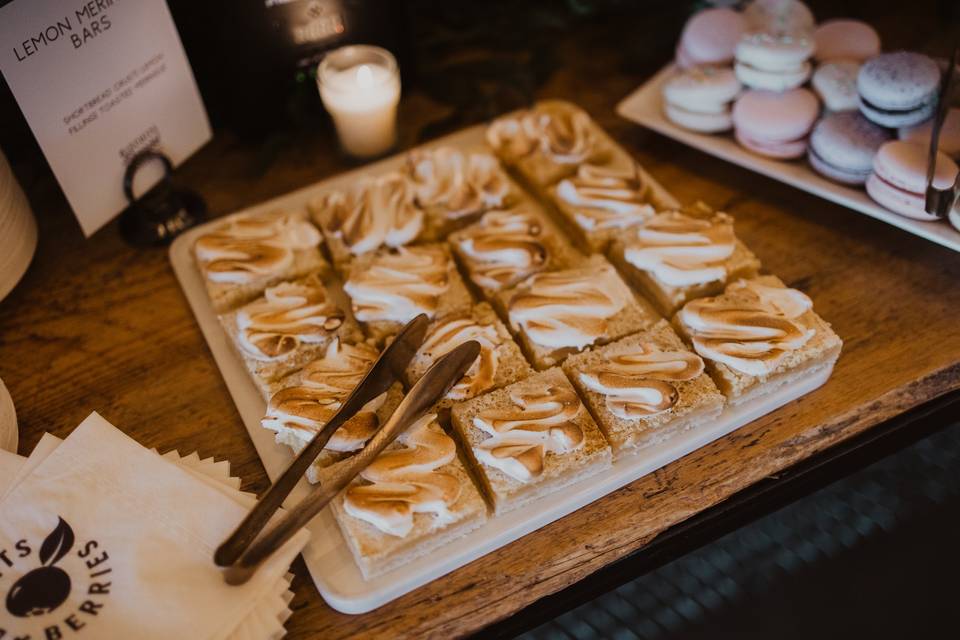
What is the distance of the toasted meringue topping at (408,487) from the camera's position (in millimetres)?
1173

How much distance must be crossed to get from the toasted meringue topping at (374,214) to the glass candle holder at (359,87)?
0.16 meters

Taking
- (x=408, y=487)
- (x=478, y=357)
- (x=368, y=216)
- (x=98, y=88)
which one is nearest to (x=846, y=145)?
(x=478, y=357)

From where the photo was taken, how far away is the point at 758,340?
1.34 meters

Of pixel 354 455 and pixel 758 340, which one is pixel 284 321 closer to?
pixel 354 455

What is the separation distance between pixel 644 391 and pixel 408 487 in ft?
1.33

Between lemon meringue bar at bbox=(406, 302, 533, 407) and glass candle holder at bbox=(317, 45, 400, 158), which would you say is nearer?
lemon meringue bar at bbox=(406, 302, 533, 407)

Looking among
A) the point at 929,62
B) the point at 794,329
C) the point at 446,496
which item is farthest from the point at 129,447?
the point at 929,62

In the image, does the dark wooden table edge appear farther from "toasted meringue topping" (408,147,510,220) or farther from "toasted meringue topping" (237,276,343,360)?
"toasted meringue topping" (408,147,510,220)

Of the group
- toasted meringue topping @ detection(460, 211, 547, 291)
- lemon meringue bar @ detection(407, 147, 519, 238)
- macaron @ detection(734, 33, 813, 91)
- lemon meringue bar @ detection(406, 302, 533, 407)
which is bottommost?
lemon meringue bar @ detection(406, 302, 533, 407)

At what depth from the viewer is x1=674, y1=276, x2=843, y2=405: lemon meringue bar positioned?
133 cm

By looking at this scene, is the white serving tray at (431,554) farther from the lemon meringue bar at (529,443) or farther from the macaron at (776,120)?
the macaron at (776,120)

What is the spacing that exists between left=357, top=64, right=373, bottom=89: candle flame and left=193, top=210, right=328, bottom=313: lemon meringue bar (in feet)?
1.07

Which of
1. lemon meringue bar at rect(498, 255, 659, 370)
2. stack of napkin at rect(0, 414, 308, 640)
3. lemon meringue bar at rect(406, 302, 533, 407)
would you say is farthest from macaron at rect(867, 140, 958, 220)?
stack of napkin at rect(0, 414, 308, 640)

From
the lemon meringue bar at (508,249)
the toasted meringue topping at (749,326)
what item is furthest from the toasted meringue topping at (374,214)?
the toasted meringue topping at (749,326)
